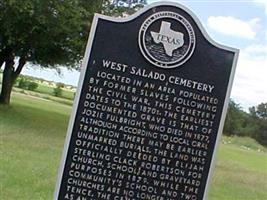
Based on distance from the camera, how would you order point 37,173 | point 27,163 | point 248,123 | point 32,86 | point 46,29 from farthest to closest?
point 32,86 → point 248,123 → point 46,29 → point 27,163 → point 37,173

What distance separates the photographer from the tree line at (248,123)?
5831 centimetres

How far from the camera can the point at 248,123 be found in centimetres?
6238

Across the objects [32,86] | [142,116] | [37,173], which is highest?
[32,86]

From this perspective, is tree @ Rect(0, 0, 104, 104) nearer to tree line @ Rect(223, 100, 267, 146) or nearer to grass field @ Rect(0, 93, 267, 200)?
grass field @ Rect(0, 93, 267, 200)

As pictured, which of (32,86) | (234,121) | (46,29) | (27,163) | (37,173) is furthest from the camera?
(32,86)

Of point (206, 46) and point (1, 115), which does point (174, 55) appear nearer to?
point (206, 46)

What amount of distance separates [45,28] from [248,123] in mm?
44303

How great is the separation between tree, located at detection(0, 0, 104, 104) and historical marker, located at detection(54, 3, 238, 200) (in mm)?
15575

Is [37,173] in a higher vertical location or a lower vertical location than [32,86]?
lower

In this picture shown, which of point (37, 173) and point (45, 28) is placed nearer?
point (37, 173)

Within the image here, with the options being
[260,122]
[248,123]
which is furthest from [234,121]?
[260,122]

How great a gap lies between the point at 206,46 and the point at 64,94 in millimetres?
64318

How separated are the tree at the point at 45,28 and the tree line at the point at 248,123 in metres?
34.7

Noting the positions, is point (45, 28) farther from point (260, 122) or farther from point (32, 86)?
point (260, 122)
